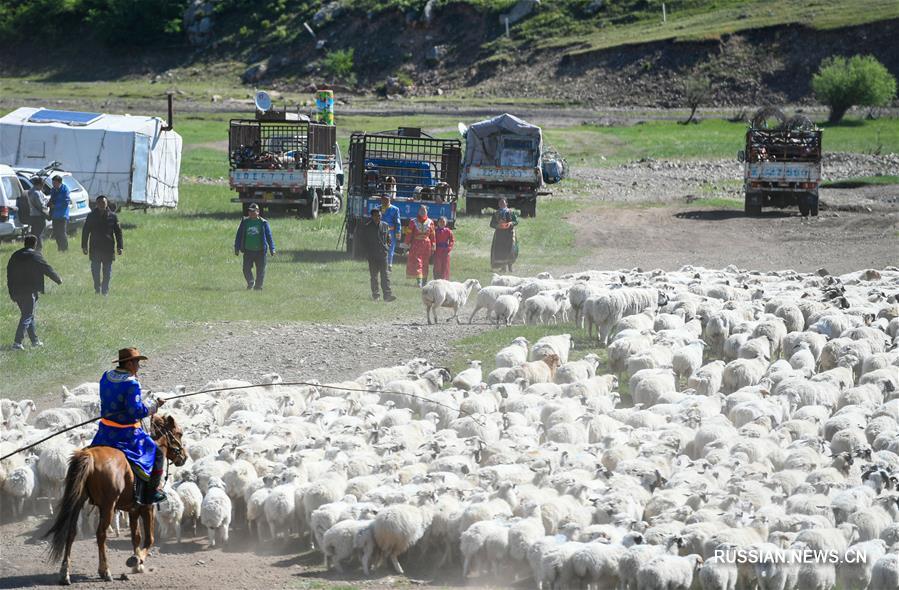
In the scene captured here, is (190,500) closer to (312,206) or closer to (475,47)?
(312,206)

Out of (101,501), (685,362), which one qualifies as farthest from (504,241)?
(101,501)

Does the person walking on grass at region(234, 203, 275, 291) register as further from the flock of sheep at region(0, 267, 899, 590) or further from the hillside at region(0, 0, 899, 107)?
the hillside at region(0, 0, 899, 107)

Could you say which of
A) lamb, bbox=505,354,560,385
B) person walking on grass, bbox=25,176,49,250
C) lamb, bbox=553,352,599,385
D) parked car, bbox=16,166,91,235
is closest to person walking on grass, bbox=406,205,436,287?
lamb, bbox=505,354,560,385

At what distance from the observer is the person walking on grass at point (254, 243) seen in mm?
21953

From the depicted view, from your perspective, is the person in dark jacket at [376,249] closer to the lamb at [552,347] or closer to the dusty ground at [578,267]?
the dusty ground at [578,267]

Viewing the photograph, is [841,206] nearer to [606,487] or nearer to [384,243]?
[384,243]

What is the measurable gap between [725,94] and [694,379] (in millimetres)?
60905

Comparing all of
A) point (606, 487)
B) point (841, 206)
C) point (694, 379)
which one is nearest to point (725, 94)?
point (841, 206)

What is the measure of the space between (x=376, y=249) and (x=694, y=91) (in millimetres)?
49207

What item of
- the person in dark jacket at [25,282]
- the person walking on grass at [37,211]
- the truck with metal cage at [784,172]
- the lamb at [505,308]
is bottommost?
the lamb at [505,308]

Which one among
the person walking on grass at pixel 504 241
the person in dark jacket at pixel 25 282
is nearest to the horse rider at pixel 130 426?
the person in dark jacket at pixel 25 282

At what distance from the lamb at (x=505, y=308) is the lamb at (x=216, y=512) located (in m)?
9.32

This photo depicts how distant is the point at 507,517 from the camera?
10297 millimetres

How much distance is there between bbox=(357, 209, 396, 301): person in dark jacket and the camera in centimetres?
2120
